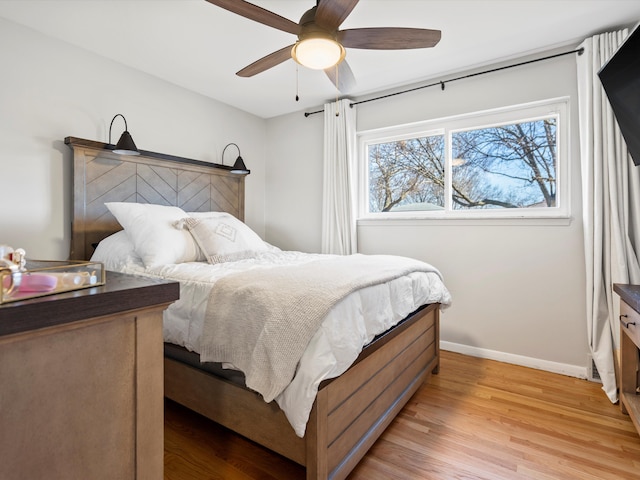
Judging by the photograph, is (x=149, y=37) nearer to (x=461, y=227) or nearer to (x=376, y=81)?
(x=376, y=81)

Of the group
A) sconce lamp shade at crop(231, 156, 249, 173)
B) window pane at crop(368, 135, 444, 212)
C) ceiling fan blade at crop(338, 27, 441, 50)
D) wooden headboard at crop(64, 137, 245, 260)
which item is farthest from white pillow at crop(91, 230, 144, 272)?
window pane at crop(368, 135, 444, 212)

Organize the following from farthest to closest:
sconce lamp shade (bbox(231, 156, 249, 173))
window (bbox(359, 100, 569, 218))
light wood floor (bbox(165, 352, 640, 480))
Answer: sconce lamp shade (bbox(231, 156, 249, 173))
window (bbox(359, 100, 569, 218))
light wood floor (bbox(165, 352, 640, 480))

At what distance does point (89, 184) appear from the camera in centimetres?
249

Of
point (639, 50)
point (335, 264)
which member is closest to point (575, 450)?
point (335, 264)

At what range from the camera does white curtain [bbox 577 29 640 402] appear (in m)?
2.19

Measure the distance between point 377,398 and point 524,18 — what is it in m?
2.53

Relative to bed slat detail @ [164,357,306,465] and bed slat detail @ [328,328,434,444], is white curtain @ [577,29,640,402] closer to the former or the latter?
bed slat detail @ [328,328,434,444]

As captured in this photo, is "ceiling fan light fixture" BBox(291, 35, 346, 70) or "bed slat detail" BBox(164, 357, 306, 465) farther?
"ceiling fan light fixture" BBox(291, 35, 346, 70)

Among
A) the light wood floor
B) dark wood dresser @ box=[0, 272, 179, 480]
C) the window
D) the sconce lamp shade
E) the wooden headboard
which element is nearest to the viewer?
dark wood dresser @ box=[0, 272, 179, 480]

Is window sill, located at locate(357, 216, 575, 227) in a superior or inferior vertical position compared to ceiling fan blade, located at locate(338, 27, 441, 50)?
inferior

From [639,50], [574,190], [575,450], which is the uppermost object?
[639,50]

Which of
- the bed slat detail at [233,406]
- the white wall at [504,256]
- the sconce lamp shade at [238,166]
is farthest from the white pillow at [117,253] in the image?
the white wall at [504,256]

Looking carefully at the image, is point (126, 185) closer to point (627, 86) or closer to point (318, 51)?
point (318, 51)

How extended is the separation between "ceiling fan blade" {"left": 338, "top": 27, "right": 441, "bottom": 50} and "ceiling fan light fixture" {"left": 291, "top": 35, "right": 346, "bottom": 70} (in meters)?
0.10
